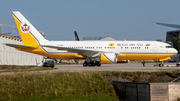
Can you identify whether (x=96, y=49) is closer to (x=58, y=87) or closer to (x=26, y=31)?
(x=26, y=31)

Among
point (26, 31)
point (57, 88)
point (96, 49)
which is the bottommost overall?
point (57, 88)

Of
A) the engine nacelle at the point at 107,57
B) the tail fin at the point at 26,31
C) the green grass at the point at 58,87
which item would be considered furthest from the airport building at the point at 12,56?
the green grass at the point at 58,87

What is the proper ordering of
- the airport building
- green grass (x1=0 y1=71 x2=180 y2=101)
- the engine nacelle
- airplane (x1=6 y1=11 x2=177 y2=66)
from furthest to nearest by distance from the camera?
the airport building, airplane (x1=6 y1=11 x2=177 y2=66), the engine nacelle, green grass (x1=0 y1=71 x2=180 y2=101)

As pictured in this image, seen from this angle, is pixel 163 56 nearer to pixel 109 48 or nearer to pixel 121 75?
pixel 109 48

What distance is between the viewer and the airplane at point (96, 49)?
34.0 m

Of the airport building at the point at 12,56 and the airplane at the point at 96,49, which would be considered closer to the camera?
the airplane at the point at 96,49

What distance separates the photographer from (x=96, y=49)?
35.8 meters

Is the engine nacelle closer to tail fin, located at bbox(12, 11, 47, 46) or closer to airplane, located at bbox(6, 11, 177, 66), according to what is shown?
airplane, located at bbox(6, 11, 177, 66)

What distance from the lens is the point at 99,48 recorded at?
35656 millimetres

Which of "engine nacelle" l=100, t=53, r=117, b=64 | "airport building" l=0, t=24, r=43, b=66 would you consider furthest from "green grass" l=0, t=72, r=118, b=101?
"airport building" l=0, t=24, r=43, b=66

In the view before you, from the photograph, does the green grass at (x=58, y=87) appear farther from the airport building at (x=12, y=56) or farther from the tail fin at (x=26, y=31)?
the airport building at (x=12, y=56)

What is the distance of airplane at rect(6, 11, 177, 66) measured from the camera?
112 feet

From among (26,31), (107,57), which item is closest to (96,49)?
(107,57)

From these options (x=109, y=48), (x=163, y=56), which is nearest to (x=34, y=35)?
(x=109, y=48)
